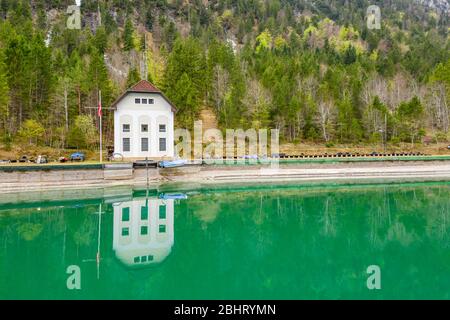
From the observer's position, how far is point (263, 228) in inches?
685

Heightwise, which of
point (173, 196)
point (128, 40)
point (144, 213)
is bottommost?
point (144, 213)

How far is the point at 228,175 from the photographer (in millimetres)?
32844

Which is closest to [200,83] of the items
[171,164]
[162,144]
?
[162,144]

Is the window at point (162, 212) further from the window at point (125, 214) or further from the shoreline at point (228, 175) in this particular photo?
the shoreline at point (228, 175)

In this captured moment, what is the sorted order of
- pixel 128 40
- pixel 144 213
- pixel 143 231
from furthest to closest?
pixel 128 40, pixel 144 213, pixel 143 231

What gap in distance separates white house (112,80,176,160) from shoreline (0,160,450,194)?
445cm

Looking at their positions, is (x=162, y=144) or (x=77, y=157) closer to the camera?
(x=77, y=157)

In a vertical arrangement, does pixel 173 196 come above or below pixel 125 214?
above

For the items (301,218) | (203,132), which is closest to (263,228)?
(301,218)

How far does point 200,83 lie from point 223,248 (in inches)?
1487

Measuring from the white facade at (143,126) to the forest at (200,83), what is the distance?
405cm

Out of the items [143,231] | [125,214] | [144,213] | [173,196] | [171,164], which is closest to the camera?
[143,231]

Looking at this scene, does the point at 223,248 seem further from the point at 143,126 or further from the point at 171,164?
the point at 143,126

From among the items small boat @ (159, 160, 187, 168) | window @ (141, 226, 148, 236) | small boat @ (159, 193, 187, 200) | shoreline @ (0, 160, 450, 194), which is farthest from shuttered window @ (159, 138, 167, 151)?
window @ (141, 226, 148, 236)
